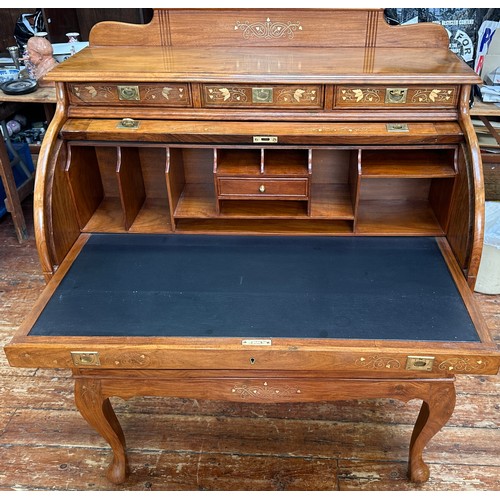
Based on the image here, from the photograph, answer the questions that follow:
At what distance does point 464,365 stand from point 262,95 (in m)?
0.96

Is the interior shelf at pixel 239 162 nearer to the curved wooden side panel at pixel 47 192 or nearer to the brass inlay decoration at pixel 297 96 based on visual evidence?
the brass inlay decoration at pixel 297 96

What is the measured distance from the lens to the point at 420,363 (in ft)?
4.45

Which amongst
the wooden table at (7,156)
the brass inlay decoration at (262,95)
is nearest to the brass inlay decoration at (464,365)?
the brass inlay decoration at (262,95)

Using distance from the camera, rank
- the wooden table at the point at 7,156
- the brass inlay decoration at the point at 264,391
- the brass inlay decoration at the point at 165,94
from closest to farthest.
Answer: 1. the brass inlay decoration at the point at 264,391
2. the brass inlay decoration at the point at 165,94
3. the wooden table at the point at 7,156

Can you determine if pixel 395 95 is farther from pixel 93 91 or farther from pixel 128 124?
pixel 93 91

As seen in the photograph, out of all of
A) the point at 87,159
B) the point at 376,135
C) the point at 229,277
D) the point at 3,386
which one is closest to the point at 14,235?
the point at 3,386

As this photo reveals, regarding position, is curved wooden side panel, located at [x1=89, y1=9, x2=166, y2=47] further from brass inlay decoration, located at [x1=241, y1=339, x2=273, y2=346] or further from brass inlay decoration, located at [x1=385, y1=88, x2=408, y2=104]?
brass inlay decoration, located at [x1=241, y1=339, x2=273, y2=346]

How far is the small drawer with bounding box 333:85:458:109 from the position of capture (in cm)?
157

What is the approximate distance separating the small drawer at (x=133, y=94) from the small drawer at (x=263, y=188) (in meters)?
0.28

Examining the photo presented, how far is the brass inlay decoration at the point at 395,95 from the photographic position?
1565 millimetres

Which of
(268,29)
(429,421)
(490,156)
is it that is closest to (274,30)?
(268,29)

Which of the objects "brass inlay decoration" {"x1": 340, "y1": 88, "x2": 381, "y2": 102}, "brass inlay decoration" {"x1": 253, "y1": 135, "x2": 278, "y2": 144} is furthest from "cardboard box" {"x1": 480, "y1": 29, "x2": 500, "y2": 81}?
"brass inlay decoration" {"x1": 253, "y1": 135, "x2": 278, "y2": 144}

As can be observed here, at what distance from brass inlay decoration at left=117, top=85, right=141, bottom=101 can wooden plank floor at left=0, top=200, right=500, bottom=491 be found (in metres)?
1.22

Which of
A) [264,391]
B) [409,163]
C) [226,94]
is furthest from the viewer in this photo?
[409,163]
